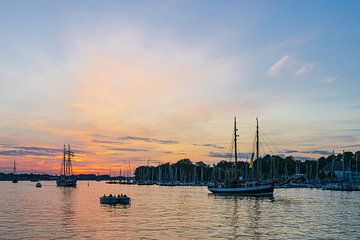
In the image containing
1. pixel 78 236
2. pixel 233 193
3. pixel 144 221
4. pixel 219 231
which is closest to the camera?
pixel 78 236

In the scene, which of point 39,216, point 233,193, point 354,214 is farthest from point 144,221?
point 233,193

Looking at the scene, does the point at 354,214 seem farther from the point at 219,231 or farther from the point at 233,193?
the point at 233,193

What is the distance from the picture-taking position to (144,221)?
187ft

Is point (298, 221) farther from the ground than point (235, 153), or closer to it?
closer to it

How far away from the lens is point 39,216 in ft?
209

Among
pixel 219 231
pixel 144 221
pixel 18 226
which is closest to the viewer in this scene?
pixel 219 231

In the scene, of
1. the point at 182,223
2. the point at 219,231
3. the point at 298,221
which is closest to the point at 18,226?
the point at 182,223

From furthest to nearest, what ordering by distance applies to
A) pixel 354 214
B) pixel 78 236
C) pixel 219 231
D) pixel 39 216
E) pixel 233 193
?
pixel 233 193 → pixel 354 214 → pixel 39 216 → pixel 219 231 → pixel 78 236

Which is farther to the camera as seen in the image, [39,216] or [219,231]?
[39,216]

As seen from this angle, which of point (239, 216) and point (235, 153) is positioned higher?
point (235, 153)

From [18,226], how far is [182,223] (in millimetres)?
20191

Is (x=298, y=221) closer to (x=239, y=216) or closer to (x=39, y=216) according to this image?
(x=239, y=216)

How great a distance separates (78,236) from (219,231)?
604 inches

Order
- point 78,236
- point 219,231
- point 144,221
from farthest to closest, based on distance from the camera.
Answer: point 144,221, point 219,231, point 78,236
